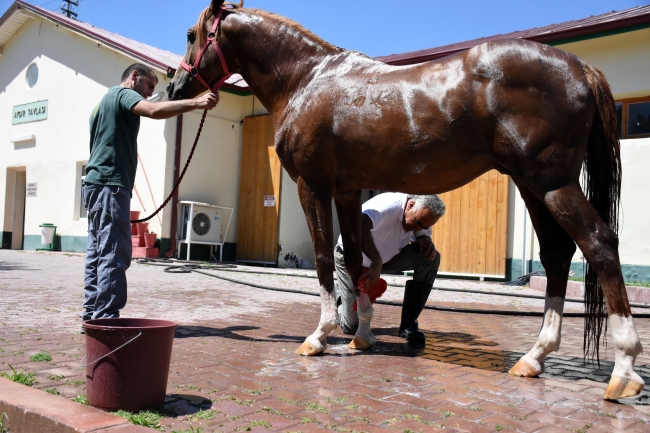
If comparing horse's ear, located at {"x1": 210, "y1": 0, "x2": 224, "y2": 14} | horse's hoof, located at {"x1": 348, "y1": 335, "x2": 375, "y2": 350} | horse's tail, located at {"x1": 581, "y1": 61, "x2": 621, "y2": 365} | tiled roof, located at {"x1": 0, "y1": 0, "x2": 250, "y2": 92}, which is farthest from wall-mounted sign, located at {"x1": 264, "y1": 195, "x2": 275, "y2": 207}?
horse's tail, located at {"x1": 581, "y1": 61, "x2": 621, "y2": 365}

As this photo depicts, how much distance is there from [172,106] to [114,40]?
15174mm

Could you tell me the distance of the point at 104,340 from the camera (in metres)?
2.70

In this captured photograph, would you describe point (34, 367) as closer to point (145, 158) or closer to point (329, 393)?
point (329, 393)

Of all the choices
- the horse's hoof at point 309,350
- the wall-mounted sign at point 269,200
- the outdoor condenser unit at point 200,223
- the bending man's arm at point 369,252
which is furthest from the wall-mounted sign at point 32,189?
the horse's hoof at point 309,350

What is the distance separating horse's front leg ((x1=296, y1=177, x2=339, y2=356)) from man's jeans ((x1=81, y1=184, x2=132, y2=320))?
1354 millimetres

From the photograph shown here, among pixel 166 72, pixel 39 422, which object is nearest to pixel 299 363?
pixel 39 422

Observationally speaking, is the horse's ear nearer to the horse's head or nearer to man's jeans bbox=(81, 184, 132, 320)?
the horse's head

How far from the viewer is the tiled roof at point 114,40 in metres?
16.8

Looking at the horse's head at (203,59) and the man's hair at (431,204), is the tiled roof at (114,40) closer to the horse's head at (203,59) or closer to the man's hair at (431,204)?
the horse's head at (203,59)

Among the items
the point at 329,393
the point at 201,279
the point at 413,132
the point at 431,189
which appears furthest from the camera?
the point at 201,279

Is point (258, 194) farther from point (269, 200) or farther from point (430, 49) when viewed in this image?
point (430, 49)

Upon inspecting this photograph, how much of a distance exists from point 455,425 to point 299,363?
55.1 inches

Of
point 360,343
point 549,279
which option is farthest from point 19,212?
point 549,279

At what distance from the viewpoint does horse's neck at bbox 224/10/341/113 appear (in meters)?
4.48
